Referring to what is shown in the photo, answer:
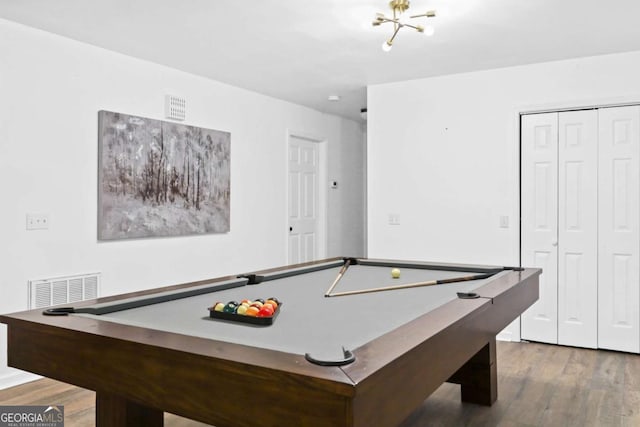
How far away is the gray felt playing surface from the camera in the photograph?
1470 millimetres

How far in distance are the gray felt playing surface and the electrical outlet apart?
176 cm

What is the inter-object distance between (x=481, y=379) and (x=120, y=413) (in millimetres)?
1948

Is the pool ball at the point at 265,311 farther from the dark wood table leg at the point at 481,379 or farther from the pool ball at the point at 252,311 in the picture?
the dark wood table leg at the point at 481,379

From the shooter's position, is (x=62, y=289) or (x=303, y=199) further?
(x=303, y=199)

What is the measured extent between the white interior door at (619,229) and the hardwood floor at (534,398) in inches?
10.7

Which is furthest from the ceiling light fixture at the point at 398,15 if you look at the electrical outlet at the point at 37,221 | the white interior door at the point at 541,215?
the electrical outlet at the point at 37,221

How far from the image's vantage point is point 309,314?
1851mm

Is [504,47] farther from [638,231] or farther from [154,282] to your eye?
[154,282]

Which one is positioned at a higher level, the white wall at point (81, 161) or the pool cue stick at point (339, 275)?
the white wall at point (81, 161)

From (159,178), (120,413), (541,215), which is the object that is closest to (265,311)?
(120,413)

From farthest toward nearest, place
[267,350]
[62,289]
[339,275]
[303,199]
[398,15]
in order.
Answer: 1. [303,199]
2. [62,289]
3. [398,15]
4. [339,275]
5. [267,350]

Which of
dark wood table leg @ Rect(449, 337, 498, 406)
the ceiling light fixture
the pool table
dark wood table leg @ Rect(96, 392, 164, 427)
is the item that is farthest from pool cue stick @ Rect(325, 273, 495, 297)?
Result: the ceiling light fixture

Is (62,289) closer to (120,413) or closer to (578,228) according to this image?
(120,413)

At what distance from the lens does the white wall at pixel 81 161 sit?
10.7 ft
